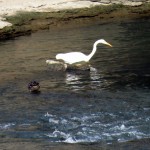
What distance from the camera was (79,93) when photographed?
1784cm

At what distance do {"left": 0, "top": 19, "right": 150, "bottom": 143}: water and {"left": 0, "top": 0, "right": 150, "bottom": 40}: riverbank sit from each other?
17.8 ft

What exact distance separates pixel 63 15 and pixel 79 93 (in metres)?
20.1

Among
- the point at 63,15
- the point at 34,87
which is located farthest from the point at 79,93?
the point at 63,15

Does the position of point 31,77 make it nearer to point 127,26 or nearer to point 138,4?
point 127,26

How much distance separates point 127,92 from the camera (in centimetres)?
1759

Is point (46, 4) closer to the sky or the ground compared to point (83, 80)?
closer to the sky

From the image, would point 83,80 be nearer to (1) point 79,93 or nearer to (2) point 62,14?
(1) point 79,93

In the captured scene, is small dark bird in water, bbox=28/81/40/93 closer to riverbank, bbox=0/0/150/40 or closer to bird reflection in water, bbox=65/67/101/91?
bird reflection in water, bbox=65/67/101/91

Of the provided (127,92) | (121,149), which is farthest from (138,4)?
(121,149)

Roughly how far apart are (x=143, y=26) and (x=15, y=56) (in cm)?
1059

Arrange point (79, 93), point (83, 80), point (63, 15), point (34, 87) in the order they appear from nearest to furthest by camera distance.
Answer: point (79, 93) < point (34, 87) < point (83, 80) < point (63, 15)

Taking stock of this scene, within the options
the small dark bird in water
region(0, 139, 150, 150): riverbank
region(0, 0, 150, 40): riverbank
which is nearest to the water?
the small dark bird in water

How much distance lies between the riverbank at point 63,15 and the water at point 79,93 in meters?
5.42

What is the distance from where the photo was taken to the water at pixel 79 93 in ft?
44.9
